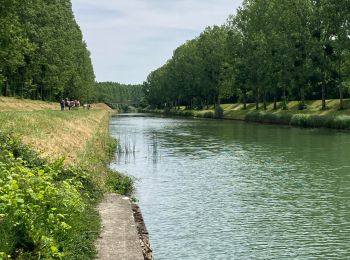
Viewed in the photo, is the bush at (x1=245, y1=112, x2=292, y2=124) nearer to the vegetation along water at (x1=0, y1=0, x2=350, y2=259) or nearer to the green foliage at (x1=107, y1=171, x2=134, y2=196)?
the vegetation along water at (x1=0, y1=0, x2=350, y2=259)

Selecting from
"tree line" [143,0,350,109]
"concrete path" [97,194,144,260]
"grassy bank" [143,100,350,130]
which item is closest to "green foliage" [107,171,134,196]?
"concrete path" [97,194,144,260]

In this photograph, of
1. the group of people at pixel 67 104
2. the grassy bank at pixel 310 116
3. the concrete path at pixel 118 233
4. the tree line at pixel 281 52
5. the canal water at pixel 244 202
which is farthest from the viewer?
the tree line at pixel 281 52

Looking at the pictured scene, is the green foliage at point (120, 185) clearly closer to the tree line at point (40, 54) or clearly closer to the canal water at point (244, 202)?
the canal water at point (244, 202)

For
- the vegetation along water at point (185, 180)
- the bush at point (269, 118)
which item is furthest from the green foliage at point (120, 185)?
the bush at point (269, 118)

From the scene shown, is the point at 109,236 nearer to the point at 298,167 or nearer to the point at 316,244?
the point at 316,244

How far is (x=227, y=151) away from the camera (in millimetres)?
36344

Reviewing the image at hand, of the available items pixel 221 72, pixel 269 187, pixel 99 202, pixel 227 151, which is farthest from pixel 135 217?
pixel 221 72

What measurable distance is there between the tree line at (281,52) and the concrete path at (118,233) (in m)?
56.8

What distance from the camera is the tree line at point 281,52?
6931 centimetres

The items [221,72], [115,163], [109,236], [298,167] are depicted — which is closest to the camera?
[109,236]

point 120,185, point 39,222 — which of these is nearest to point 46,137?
point 120,185

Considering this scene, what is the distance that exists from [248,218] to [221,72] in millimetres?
97922

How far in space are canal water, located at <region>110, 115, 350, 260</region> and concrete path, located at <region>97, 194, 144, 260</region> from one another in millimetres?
973

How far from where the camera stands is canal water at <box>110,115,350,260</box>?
43.2 feet
